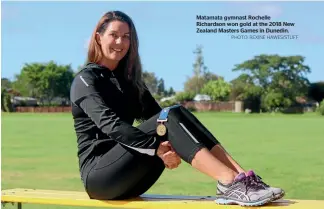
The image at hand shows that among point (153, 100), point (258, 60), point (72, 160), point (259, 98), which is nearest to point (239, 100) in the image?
point (259, 98)

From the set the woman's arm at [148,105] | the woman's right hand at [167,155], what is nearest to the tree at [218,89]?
the woman's arm at [148,105]

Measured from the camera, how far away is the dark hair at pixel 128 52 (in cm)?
294

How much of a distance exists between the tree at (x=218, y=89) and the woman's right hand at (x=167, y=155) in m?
54.9

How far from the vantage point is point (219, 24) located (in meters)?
6.16

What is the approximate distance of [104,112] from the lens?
105 inches

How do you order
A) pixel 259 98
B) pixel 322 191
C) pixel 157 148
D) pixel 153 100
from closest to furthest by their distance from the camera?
pixel 157 148, pixel 153 100, pixel 322 191, pixel 259 98

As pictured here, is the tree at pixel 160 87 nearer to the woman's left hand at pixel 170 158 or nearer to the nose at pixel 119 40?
the nose at pixel 119 40

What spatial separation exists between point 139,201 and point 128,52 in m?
0.79

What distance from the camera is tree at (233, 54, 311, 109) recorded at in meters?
51.3

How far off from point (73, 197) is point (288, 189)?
3.34 meters

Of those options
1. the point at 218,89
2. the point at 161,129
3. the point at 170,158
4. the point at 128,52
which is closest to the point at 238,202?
the point at 170,158

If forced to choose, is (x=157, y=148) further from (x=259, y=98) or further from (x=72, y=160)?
(x=259, y=98)

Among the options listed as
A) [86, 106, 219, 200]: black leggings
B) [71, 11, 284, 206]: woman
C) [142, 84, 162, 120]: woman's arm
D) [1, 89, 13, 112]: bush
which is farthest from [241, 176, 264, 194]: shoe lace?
[1, 89, 13, 112]: bush

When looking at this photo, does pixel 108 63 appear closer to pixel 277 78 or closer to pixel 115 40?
pixel 115 40
